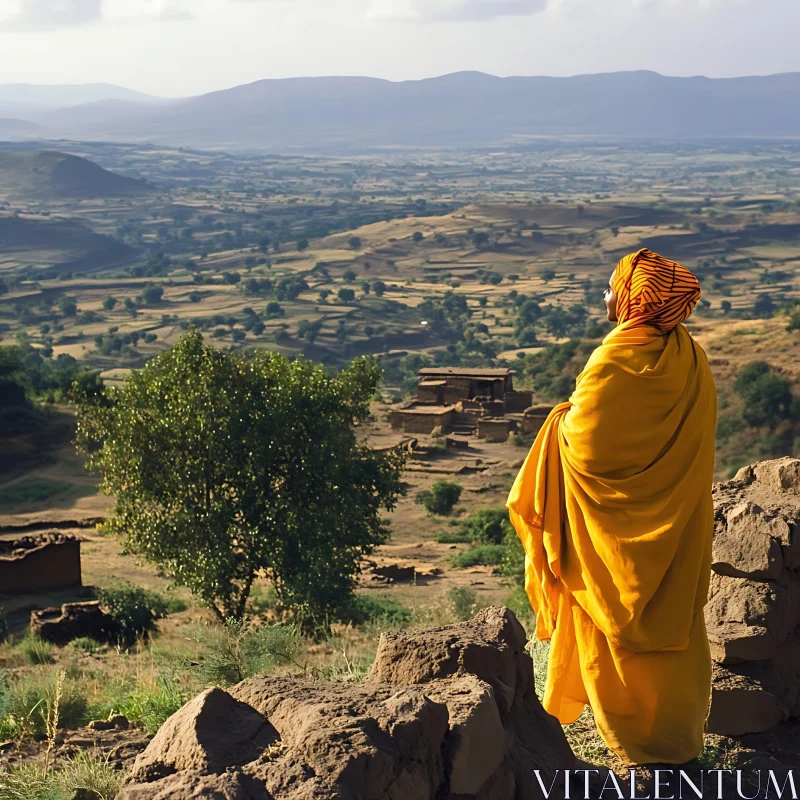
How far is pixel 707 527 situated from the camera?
389 cm

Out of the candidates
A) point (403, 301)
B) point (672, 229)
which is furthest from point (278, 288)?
point (672, 229)

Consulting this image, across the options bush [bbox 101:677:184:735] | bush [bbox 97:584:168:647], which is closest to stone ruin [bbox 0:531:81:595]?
bush [bbox 97:584:168:647]

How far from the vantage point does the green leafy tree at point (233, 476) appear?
Result: 11344mm

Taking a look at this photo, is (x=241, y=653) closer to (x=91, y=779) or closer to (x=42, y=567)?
(x=91, y=779)

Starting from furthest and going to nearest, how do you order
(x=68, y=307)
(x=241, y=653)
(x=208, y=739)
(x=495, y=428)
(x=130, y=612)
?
(x=68, y=307), (x=495, y=428), (x=130, y=612), (x=241, y=653), (x=208, y=739)

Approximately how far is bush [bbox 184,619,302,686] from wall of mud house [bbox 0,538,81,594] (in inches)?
384

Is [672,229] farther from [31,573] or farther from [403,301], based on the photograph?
[31,573]

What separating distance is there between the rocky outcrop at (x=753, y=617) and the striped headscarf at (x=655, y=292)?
3.85ft

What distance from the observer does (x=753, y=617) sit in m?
4.45

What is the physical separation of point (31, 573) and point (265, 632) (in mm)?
10239

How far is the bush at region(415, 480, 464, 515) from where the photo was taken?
2470 cm

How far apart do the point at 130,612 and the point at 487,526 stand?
35.7 ft

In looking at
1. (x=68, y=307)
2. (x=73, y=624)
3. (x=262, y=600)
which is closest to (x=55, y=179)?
(x=68, y=307)

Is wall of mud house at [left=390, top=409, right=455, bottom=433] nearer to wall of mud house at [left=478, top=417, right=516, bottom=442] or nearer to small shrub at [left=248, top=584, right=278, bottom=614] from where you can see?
wall of mud house at [left=478, top=417, right=516, bottom=442]
